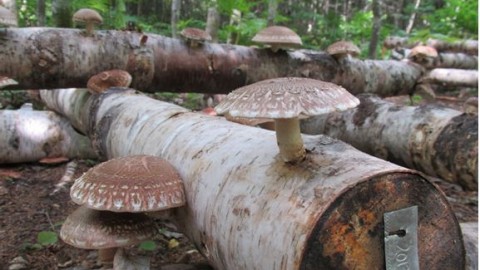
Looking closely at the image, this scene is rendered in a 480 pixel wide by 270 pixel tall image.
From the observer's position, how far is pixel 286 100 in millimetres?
1654

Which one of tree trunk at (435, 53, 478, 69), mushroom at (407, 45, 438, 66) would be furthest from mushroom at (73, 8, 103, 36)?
tree trunk at (435, 53, 478, 69)

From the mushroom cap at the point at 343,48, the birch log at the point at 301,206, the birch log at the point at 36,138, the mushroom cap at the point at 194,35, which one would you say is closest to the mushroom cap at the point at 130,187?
the birch log at the point at 301,206

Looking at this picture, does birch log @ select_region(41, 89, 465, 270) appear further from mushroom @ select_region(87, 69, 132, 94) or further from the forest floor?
mushroom @ select_region(87, 69, 132, 94)

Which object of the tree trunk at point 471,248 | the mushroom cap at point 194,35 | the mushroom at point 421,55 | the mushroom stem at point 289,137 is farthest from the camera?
the mushroom at point 421,55

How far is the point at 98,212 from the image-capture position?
2.45m

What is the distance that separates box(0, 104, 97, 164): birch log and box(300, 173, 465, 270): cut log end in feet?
15.5

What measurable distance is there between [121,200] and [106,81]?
2869 mm

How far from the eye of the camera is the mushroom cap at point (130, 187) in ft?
7.12

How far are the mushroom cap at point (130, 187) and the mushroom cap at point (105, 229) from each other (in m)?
0.21

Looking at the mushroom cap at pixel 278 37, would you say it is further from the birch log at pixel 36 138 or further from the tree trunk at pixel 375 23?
the tree trunk at pixel 375 23

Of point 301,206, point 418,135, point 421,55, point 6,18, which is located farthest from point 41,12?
point 421,55

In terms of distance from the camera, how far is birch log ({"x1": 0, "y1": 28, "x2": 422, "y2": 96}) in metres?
4.73

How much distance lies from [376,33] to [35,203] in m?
8.31

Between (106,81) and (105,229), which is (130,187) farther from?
(106,81)
